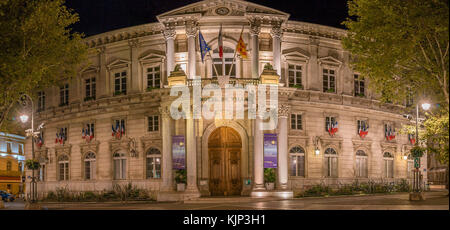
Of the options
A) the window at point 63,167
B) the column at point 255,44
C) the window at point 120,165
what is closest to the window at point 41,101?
the window at point 63,167

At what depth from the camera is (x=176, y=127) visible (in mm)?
34719

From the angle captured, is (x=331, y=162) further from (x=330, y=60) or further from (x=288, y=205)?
(x=288, y=205)

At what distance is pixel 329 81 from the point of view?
39656 millimetres

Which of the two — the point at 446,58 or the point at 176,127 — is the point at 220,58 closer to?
the point at 176,127

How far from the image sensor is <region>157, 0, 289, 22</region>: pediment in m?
35.3

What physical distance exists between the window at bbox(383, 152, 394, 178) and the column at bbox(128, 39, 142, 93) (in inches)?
831

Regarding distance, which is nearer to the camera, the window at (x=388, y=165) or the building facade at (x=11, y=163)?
the window at (x=388, y=165)

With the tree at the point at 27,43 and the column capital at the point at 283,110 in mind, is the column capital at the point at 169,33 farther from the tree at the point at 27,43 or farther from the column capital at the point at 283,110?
the column capital at the point at 283,110

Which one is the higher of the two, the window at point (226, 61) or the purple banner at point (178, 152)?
the window at point (226, 61)

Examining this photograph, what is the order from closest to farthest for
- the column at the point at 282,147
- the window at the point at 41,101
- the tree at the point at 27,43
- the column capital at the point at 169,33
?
the tree at the point at 27,43 < the column at the point at 282,147 < the column capital at the point at 169,33 < the window at the point at 41,101

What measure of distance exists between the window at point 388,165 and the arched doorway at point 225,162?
14.0m

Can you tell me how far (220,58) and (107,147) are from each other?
11679 mm

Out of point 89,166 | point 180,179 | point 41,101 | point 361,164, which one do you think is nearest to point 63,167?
point 89,166

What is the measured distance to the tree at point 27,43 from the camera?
24.3 metres
